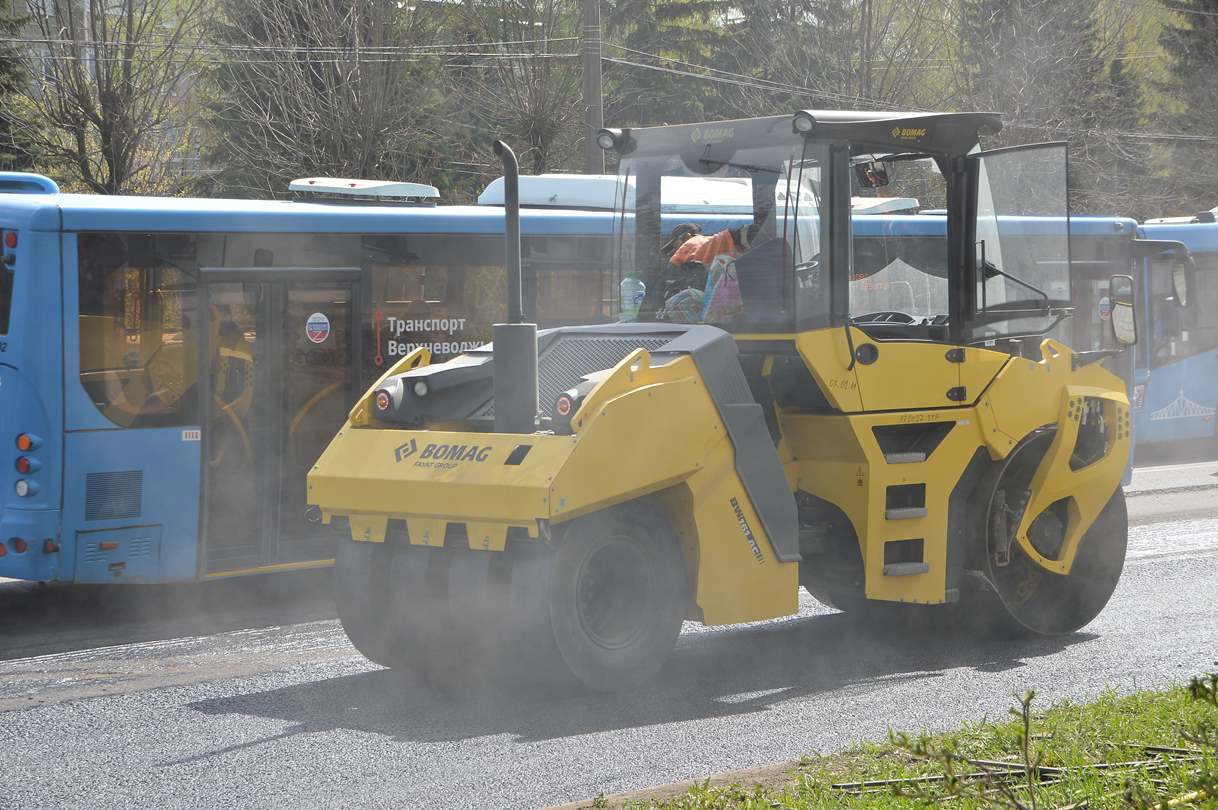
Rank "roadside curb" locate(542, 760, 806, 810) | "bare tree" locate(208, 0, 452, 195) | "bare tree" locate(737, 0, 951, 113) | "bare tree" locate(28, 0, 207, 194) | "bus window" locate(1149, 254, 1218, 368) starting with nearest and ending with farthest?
"roadside curb" locate(542, 760, 806, 810) < "bus window" locate(1149, 254, 1218, 368) < "bare tree" locate(28, 0, 207, 194) < "bare tree" locate(208, 0, 452, 195) < "bare tree" locate(737, 0, 951, 113)

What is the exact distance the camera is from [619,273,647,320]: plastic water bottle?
8.77 m

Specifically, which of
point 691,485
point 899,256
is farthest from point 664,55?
point 691,485

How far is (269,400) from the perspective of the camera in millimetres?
11141

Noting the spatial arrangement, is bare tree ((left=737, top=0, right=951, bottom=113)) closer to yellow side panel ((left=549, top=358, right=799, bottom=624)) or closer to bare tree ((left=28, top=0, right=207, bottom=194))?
bare tree ((left=28, top=0, right=207, bottom=194))

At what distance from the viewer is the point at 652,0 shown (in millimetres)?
38250

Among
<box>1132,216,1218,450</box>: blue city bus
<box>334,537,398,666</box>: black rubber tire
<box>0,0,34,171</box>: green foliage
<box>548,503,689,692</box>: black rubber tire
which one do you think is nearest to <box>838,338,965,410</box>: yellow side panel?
<box>548,503,689,692</box>: black rubber tire

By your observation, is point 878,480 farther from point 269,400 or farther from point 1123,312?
point 269,400

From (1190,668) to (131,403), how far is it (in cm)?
665

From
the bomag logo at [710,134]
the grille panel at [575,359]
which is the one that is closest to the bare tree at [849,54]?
the bomag logo at [710,134]

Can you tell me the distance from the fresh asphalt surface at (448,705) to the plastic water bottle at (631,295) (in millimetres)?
1860

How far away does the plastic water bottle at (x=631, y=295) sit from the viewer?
8.77m

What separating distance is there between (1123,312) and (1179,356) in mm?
12874

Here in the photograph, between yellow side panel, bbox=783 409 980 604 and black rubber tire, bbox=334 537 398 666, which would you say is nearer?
black rubber tire, bbox=334 537 398 666

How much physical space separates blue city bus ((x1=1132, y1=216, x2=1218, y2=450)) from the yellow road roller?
11374mm
